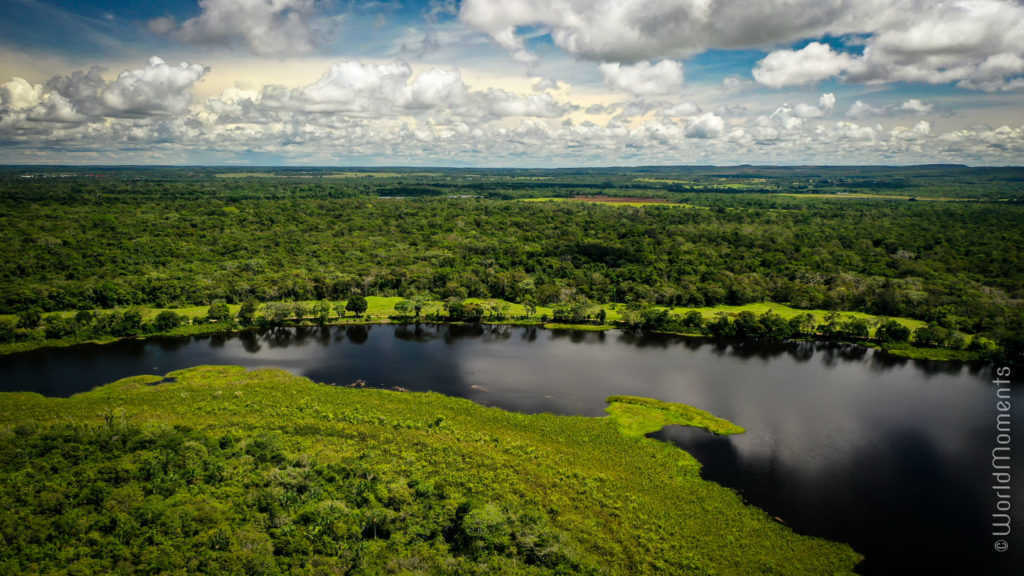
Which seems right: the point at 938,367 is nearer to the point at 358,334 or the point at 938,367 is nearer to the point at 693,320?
the point at 693,320

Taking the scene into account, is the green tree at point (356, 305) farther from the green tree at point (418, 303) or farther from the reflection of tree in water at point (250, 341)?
the reflection of tree in water at point (250, 341)

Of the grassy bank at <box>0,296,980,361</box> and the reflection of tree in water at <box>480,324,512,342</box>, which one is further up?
the grassy bank at <box>0,296,980,361</box>

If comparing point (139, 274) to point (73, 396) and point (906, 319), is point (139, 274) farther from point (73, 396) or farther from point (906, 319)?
point (906, 319)

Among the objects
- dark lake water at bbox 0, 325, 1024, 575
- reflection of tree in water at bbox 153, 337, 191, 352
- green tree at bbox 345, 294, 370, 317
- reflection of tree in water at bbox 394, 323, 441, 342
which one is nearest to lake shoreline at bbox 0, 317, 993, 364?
reflection of tree in water at bbox 153, 337, 191, 352

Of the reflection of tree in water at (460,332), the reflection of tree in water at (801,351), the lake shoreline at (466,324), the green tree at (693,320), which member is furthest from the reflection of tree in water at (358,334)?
the reflection of tree in water at (801,351)

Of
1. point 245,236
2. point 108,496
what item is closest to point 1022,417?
point 108,496

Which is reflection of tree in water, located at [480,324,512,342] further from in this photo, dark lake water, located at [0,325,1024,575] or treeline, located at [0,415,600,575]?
treeline, located at [0,415,600,575]

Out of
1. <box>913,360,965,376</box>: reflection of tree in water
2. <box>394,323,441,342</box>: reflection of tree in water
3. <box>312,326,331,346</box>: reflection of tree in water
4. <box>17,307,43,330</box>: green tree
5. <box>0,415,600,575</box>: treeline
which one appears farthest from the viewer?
<box>394,323,441,342</box>: reflection of tree in water
